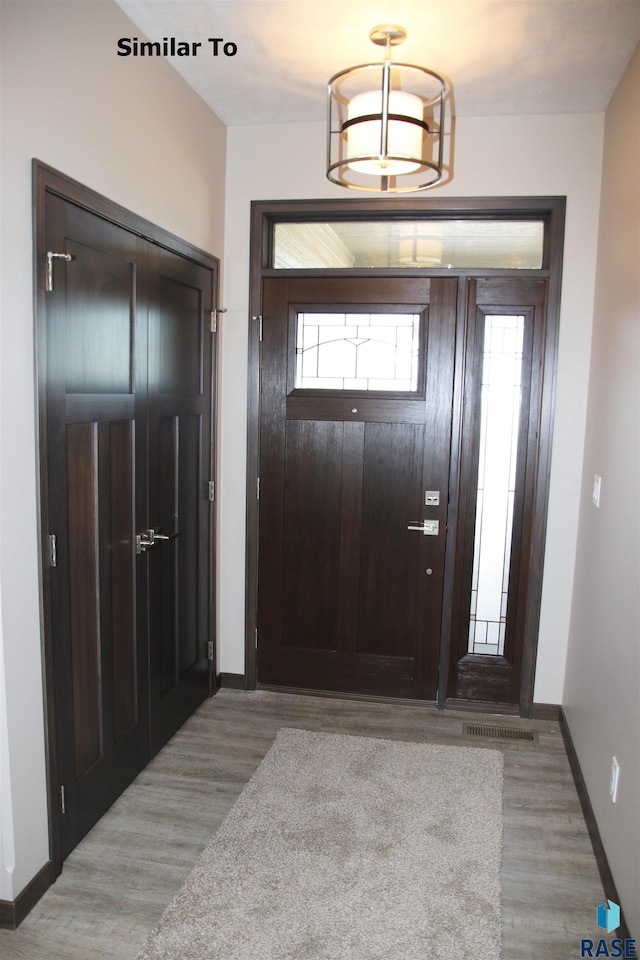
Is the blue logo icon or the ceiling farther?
the ceiling

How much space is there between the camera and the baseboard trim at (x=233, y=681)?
3877 mm

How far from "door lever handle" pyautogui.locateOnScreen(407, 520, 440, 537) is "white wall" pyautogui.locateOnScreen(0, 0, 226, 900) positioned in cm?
200

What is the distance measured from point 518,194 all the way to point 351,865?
298 centimetres

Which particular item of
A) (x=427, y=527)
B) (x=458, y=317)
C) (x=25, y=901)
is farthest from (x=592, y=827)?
(x=458, y=317)

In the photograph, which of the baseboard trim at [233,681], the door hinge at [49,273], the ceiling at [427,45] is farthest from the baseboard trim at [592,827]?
the ceiling at [427,45]

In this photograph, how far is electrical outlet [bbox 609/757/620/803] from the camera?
7.56 ft

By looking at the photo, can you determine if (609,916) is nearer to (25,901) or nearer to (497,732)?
(497,732)

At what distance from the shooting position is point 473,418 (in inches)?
139

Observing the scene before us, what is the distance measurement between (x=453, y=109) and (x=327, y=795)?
3.10 meters

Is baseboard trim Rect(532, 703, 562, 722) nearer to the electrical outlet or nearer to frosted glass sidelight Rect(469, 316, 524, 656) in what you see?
frosted glass sidelight Rect(469, 316, 524, 656)

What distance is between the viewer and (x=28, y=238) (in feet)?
6.73

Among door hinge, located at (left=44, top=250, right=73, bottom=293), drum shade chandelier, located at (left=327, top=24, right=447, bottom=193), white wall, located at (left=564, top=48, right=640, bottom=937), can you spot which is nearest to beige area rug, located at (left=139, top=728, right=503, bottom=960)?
white wall, located at (left=564, top=48, right=640, bottom=937)

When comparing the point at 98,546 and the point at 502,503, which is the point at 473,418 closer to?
the point at 502,503

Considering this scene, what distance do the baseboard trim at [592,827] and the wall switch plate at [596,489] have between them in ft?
3.63
